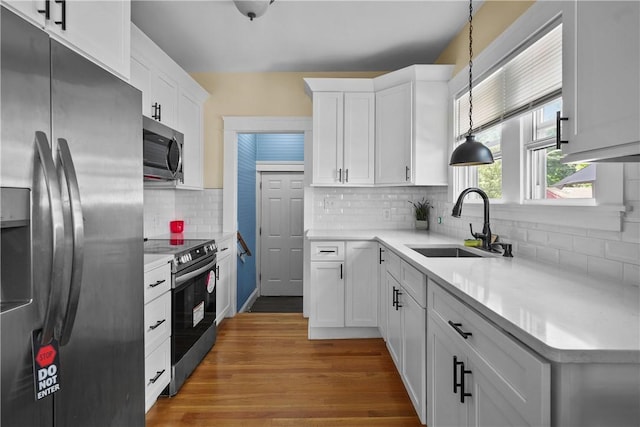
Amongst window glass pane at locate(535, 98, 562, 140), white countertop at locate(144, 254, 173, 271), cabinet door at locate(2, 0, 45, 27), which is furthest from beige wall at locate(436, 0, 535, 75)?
white countertop at locate(144, 254, 173, 271)

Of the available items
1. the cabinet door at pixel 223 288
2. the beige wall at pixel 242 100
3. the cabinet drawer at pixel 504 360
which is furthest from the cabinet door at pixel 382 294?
A: the beige wall at pixel 242 100

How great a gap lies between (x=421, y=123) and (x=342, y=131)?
773 mm

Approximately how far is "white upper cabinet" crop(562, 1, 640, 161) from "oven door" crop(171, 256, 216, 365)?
7.45 feet

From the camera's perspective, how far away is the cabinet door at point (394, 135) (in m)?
3.32

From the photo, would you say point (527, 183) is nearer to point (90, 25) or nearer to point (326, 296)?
point (326, 296)

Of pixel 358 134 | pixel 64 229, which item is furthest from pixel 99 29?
pixel 358 134

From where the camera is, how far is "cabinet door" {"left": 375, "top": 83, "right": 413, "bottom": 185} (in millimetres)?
3322

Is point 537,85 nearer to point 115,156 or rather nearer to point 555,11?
point 555,11

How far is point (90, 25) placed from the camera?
55.2 inches

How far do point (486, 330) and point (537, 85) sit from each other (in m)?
1.50

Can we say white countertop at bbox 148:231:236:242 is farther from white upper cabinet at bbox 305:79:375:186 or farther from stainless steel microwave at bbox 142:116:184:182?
white upper cabinet at bbox 305:79:375:186

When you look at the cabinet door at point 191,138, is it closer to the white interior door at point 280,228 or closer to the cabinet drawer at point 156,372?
the cabinet drawer at point 156,372

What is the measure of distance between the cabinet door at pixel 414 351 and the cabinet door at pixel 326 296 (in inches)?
39.8

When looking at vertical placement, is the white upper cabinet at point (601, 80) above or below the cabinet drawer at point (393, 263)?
above
